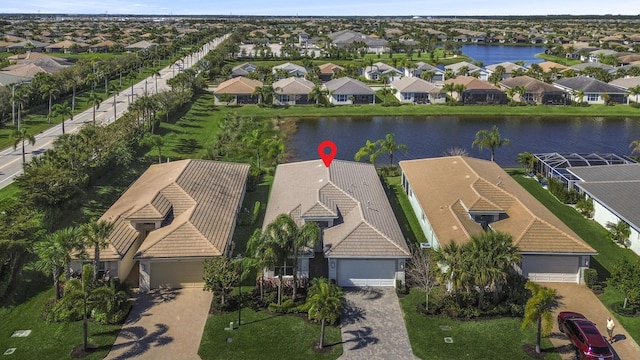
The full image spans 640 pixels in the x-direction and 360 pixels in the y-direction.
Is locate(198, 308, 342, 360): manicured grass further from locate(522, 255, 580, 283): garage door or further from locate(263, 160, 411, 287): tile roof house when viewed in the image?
locate(522, 255, 580, 283): garage door

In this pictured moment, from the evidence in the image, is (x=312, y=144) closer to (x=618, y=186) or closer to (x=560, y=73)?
(x=618, y=186)

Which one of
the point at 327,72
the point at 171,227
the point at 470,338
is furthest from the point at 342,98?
the point at 470,338

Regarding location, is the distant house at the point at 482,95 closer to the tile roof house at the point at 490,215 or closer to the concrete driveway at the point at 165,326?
the tile roof house at the point at 490,215

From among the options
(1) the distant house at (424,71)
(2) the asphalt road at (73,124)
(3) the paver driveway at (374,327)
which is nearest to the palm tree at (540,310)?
(3) the paver driveway at (374,327)

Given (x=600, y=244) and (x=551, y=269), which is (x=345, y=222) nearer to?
(x=551, y=269)

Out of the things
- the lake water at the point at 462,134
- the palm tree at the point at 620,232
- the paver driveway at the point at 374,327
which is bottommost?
the paver driveway at the point at 374,327

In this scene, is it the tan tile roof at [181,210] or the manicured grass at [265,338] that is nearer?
the manicured grass at [265,338]
